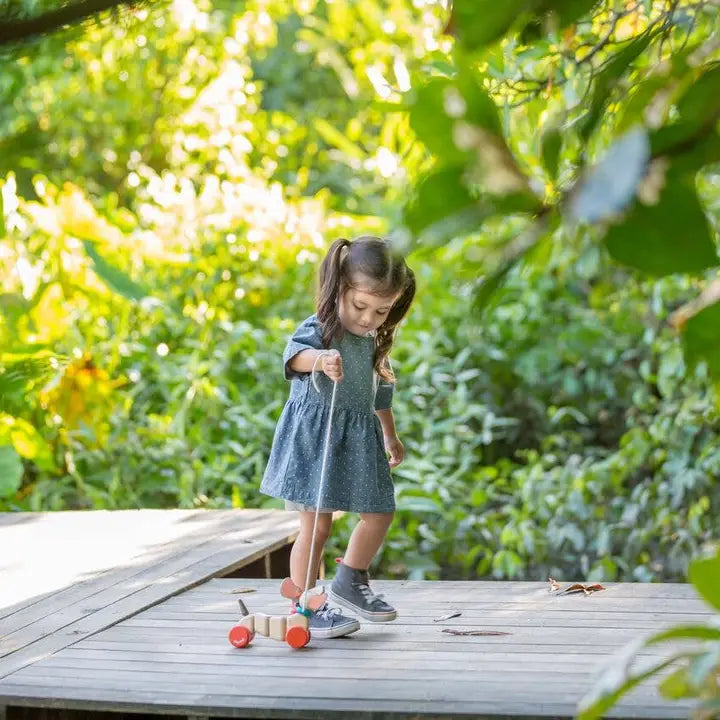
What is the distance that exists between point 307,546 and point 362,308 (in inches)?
22.7

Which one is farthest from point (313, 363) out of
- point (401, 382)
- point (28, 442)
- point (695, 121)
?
point (401, 382)

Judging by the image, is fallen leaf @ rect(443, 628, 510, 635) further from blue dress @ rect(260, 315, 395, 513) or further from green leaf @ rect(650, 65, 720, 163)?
green leaf @ rect(650, 65, 720, 163)

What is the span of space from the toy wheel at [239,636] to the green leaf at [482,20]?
2245 mm

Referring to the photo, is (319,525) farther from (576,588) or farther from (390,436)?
(576,588)

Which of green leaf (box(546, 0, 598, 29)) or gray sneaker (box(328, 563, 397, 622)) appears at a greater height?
green leaf (box(546, 0, 598, 29))

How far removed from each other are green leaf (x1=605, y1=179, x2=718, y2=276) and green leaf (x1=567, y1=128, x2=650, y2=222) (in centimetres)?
4

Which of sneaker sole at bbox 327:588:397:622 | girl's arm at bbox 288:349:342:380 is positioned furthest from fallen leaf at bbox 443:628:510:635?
girl's arm at bbox 288:349:342:380

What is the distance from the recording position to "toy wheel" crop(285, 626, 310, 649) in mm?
2652

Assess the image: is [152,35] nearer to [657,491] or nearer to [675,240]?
[657,491]

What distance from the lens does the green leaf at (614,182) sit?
473mm

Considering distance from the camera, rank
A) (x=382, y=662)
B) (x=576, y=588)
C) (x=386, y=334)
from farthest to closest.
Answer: (x=576, y=588), (x=386, y=334), (x=382, y=662)

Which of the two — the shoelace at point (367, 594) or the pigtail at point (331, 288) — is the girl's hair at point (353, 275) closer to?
the pigtail at point (331, 288)

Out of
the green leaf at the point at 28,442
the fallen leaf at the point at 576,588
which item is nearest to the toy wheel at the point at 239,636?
the green leaf at the point at 28,442

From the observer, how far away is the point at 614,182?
474 millimetres
